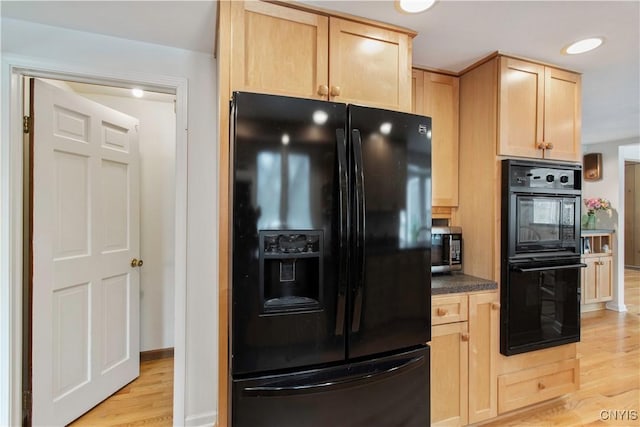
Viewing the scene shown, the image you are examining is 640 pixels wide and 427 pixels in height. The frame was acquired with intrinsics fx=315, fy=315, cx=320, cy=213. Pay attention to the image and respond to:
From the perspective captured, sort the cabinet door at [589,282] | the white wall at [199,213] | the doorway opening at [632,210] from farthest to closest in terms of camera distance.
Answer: the doorway opening at [632,210] → the cabinet door at [589,282] → the white wall at [199,213]

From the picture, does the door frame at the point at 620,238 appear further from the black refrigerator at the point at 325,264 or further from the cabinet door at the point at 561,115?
the black refrigerator at the point at 325,264

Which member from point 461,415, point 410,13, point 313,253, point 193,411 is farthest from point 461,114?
point 193,411

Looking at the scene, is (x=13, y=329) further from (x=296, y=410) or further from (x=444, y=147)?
(x=444, y=147)

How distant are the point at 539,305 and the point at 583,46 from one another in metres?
1.55

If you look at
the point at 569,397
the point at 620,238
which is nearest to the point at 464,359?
the point at 569,397

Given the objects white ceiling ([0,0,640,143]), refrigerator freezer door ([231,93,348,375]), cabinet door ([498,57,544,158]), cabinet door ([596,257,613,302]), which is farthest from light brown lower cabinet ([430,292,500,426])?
cabinet door ([596,257,613,302])

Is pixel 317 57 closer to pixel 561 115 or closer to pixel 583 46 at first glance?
pixel 583 46

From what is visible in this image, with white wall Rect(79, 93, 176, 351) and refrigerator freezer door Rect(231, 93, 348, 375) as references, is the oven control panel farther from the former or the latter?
white wall Rect(79, 93, 176, 351)

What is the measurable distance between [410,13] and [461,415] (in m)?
2.15

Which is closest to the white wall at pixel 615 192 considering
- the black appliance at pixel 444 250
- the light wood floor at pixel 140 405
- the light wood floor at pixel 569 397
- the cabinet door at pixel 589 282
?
the cabinet door at pixel 589 282

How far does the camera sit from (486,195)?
1962 millimetres

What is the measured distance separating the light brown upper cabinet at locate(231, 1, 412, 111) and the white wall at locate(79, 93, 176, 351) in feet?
5.40

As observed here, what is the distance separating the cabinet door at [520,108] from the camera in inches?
75.2

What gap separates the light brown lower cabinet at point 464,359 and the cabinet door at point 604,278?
323 centimetres
